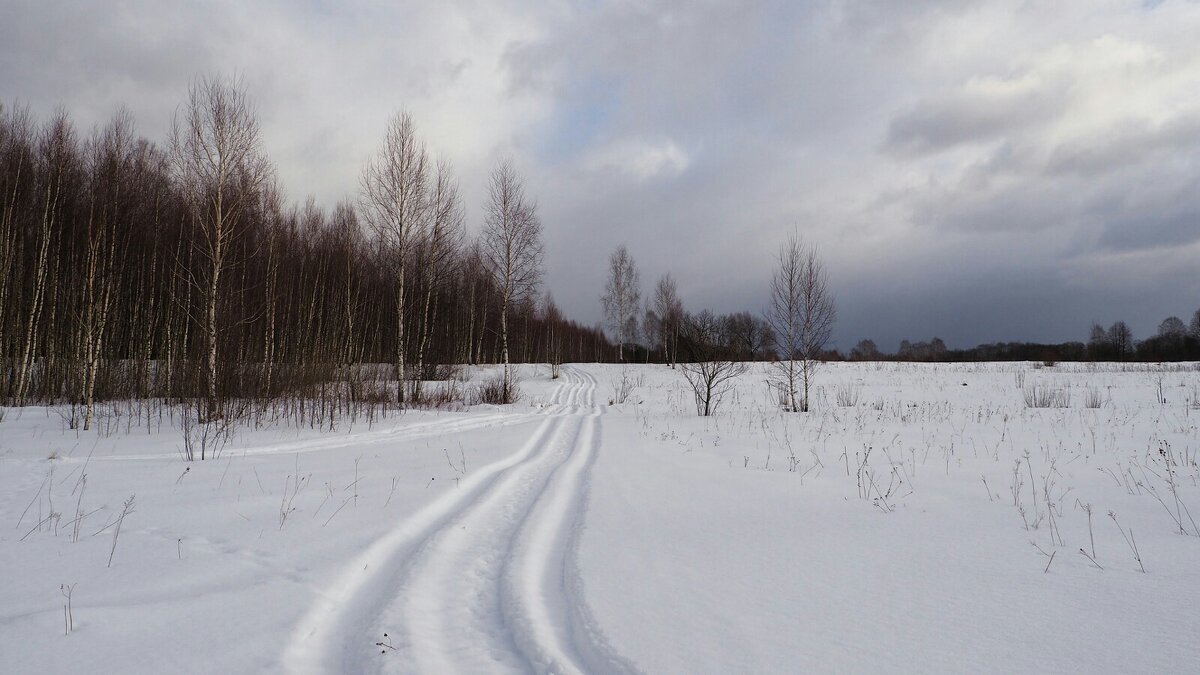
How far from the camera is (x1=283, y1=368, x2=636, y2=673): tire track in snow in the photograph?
2.20m

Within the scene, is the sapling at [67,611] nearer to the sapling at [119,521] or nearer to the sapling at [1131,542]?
the sapling at [119,521]

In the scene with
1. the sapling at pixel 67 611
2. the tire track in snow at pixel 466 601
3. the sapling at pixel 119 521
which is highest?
the sapling at pixel 67 611

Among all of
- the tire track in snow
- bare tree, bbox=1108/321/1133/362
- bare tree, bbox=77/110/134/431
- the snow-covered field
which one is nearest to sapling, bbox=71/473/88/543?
the snow-covered field

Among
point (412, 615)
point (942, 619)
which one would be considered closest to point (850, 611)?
point (942, 619)

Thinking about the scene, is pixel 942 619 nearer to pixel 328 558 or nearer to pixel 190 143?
pixel 328 558

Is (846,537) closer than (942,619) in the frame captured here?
No

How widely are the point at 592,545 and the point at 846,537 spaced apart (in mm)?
2095

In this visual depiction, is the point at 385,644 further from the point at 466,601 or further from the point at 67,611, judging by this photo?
the point at 67,611

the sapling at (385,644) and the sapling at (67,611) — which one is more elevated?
the sapling at (67,611)

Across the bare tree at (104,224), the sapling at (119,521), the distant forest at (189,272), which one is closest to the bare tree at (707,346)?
the distant forest at (189,272)

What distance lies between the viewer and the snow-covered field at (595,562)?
2.18 metres

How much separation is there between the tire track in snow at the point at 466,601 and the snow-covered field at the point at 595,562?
2 centimetres

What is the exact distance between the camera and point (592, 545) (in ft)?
12.0

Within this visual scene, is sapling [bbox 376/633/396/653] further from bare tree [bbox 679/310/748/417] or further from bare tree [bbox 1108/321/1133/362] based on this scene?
bare tree [bbox 1108/321/1133/362]
